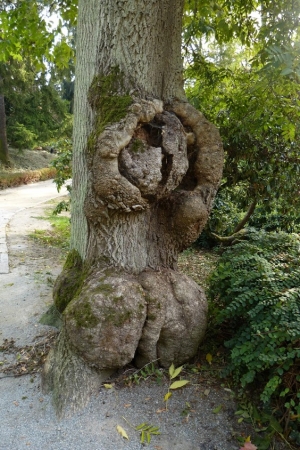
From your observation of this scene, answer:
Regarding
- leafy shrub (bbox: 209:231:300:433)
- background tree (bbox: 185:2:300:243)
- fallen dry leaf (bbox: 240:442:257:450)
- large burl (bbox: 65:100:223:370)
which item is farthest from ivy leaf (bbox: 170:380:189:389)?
background tree (bbox: 185:2:300:243)

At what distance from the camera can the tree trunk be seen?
2898 millimetres

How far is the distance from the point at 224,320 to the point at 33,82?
1812cm

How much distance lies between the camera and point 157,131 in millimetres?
3135

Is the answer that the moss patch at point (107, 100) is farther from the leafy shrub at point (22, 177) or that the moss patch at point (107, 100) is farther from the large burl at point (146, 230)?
the leafy shrub at point (22, 177)

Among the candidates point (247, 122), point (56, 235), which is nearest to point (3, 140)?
point (56, 235)

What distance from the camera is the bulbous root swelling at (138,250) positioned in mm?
2879

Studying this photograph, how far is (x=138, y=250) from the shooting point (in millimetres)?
3281

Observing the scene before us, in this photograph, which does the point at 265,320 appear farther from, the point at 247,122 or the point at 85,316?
the point at 247,122

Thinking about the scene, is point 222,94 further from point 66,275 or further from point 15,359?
point 15,359

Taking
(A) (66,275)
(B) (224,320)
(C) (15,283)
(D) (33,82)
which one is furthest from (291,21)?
(D) (33,82)

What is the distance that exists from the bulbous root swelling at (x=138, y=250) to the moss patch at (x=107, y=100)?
0.08 metres

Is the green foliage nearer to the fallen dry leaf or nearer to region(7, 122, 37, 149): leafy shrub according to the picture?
the fallen dry leaf

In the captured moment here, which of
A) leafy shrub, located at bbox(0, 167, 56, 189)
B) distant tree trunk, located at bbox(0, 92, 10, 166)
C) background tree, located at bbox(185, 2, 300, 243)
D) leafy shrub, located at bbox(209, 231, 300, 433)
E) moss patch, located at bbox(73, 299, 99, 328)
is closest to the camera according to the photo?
leafy shrub, located at bbox(209, 231, 300, 433)

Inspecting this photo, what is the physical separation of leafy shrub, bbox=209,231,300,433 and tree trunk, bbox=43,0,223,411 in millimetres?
373
